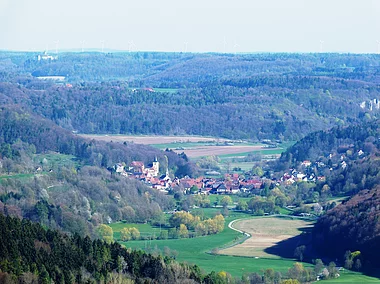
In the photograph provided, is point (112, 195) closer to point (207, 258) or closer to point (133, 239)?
point (133, 239)

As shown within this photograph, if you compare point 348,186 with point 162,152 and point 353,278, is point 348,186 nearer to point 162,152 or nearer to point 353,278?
point 162,152

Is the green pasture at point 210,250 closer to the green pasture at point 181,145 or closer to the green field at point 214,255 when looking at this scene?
the green field at point 214,255

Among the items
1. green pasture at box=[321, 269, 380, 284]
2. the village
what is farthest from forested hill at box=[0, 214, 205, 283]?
the village

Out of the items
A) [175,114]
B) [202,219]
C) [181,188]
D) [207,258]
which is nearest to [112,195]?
[202,219]

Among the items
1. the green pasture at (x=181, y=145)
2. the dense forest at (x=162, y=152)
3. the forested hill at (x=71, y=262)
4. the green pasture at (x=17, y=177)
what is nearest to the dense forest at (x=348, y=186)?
the dense forest at (x=162, y=152)

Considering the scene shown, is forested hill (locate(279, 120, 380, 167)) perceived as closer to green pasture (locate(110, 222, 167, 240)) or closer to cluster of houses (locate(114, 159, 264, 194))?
cluster of houses (locate(114, 159, 264, 194))

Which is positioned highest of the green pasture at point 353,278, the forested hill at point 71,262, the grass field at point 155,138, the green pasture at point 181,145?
the forested hill at point 71,262
